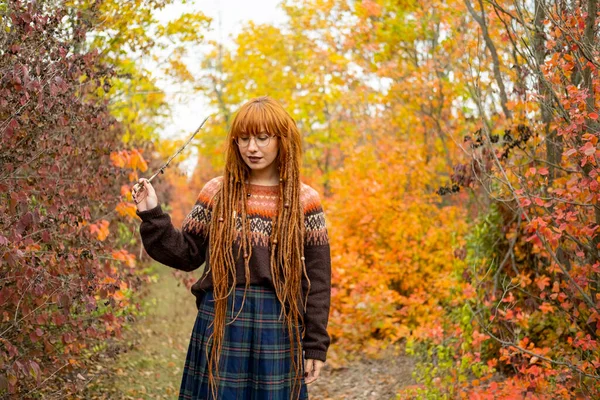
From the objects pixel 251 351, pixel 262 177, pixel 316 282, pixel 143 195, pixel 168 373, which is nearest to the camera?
pixel 143 195

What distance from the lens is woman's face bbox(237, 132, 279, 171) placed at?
2.85 meters

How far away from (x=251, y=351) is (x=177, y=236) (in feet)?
1.88

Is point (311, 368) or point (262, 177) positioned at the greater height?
point (262, 177)

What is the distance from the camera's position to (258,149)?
9.36 ft

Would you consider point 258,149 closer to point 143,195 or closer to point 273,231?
point 273,231

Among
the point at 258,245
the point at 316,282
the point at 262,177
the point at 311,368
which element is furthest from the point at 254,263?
the point at 311,368

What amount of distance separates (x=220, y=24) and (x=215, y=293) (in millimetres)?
15978

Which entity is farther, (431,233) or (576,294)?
(431,233)

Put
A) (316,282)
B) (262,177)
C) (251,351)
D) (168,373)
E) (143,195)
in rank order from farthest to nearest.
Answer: (168,373) → (262,177) → (316,282) → (251,351) → (143,195)

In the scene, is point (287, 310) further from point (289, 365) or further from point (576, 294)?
point (576, 294)

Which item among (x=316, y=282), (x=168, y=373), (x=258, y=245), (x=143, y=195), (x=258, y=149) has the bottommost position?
(x=168, y=373)

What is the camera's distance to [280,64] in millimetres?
15695

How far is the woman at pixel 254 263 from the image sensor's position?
277 cm

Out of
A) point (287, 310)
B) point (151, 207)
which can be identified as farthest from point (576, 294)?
point (151, 207)
